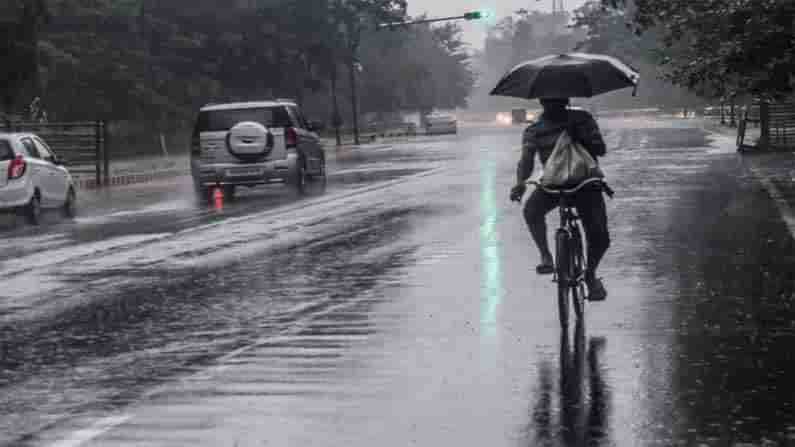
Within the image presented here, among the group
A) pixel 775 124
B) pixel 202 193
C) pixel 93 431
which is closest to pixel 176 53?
pixel 775 124

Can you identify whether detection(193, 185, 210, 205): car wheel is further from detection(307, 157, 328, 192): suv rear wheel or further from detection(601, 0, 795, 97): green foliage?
detection(601, 0, 795, 97): green foliage

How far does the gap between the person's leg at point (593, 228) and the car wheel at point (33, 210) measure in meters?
16.4

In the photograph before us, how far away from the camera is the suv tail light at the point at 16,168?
27.1m

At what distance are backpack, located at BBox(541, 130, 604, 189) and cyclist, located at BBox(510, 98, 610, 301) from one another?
123 mm

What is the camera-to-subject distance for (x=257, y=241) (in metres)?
21.1

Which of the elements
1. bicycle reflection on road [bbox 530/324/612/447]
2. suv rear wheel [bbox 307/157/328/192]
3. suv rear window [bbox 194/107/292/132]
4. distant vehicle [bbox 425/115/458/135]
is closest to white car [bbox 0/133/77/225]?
suv rear window [bbox 194/107/292/132]

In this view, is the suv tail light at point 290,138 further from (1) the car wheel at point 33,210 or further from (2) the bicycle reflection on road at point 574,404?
(2) the bicycle reflection on road at point 574,404

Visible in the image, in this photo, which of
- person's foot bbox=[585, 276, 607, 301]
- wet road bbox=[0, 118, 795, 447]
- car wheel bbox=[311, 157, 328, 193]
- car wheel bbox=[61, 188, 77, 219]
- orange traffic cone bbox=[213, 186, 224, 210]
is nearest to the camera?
wet road bbox=[0, 118, 795, 447]

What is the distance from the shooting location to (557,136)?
1252 centimetres

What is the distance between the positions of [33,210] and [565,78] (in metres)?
16.2

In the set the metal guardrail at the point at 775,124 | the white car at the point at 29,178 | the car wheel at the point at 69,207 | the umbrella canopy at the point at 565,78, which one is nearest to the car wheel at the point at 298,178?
the car wheel at the point at 69,207

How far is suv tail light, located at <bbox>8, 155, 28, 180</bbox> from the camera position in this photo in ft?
88.9

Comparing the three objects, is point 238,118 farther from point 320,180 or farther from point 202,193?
point 320,180

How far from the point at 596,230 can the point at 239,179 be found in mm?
20340
